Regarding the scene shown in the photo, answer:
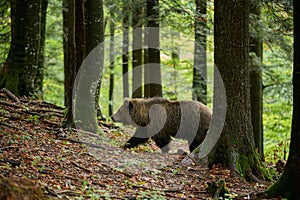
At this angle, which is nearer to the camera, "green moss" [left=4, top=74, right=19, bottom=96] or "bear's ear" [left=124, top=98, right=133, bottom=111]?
"bear's ear" [left=124, top=98, right=133, bottom=111]

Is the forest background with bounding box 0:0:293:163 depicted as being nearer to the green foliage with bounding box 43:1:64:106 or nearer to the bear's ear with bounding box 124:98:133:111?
the green foliage with bounding box 43:1:64:106

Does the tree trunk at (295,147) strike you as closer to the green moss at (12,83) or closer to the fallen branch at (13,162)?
the fallen branch at (13,162)

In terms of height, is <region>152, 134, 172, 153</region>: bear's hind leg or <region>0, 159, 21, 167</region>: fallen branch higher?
<region>0, 159, 21, 167</region>: fallen branch

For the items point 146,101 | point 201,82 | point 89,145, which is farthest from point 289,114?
point 89,145

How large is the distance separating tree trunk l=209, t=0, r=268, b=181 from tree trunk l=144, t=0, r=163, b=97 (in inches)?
212

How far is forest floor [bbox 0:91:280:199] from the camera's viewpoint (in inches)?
286

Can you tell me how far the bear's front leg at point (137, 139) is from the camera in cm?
1165

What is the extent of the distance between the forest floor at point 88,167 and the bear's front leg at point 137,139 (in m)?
0.27

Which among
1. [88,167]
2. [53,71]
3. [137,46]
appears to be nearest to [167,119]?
[88,167]

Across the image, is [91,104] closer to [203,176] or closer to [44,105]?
[44,105]

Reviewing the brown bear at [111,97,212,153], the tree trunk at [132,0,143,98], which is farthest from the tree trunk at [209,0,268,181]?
the tree trunk at [132,0,143,98]

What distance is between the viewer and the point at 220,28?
9.41 metres

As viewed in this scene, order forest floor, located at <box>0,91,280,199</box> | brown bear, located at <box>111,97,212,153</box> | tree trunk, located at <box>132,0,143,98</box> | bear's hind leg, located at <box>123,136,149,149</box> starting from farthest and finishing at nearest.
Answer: tree trunk, located at <box>132,0,143,98</box> < brown bear, located at <box>111,97,212,153</box> < bear's hind leg, located at <box>123,136,149,149</box> < forest floor, located at <box>0,91,280,199</box>

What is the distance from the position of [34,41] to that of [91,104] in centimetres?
353
